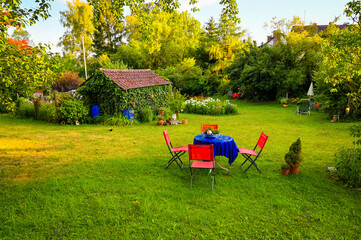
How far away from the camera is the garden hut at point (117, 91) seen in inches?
547

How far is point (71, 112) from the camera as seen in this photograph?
1361 centimetres

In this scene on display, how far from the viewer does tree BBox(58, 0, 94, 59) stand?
34.5 m

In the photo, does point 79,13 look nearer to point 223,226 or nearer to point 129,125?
point 129,125

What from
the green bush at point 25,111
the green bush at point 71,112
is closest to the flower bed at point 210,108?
the green bush at point 71,112

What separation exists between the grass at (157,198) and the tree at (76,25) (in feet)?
104

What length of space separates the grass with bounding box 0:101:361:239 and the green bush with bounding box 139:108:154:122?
621cm

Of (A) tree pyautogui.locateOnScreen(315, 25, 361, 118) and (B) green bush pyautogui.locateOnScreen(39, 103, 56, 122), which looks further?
(B) green bush pyautogui.locateOnScreen(39, 103, 56, 122)

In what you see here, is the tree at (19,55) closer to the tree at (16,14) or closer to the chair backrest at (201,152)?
the tree at (16,14)

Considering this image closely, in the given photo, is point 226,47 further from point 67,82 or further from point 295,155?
point 295,155

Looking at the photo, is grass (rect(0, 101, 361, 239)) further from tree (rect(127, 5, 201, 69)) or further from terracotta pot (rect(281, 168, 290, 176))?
tree (rect(127, 5, 201, 69))

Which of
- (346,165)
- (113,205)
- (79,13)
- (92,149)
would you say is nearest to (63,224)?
(113,205)

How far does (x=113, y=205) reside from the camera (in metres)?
4.59

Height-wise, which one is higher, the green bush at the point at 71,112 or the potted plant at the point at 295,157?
the green bush at the point at 71,112

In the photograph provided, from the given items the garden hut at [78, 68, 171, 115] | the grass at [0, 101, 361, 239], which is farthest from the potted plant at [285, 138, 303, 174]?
the garden hut at [78, 68, 171, 115]
